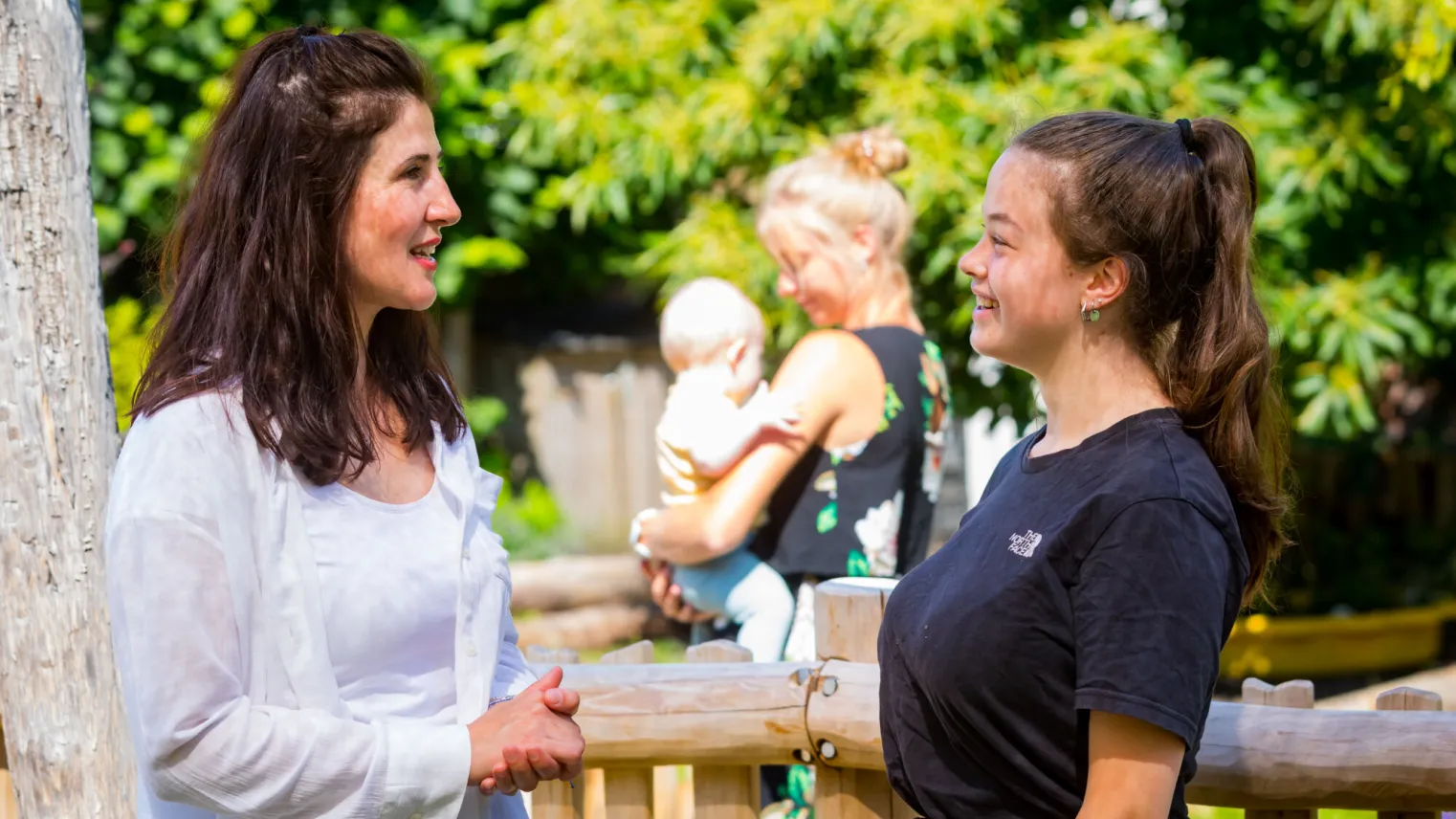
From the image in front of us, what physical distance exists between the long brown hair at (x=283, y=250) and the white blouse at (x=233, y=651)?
5 centimetres

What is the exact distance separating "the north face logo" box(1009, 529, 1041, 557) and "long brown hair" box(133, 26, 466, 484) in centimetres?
74

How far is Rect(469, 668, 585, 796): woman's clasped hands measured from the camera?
1485 mm

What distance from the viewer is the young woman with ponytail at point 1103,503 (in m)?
1.38

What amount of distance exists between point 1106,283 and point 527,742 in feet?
2.70

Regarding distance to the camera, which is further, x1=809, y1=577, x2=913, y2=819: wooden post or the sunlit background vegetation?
the sunlit background vegetation

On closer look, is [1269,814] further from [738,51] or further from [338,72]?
[738,51]

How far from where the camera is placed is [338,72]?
1562 millimetres

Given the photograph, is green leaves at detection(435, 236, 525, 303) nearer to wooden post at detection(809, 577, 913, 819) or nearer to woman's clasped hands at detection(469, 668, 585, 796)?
wooden post at detection(809, 577, 913, 819)

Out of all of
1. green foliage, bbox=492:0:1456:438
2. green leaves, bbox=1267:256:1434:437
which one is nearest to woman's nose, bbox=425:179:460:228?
green foliage, bbox=492:0:1456:438

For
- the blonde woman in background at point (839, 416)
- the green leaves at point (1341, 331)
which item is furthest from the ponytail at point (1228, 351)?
the green leaves at point (1341, 331)

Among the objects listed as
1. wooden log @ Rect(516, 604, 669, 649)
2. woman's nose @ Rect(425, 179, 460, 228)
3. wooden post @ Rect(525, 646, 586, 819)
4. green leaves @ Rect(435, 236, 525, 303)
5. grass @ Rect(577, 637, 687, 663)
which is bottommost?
grass @ Rect(577, 637, 687, 663)

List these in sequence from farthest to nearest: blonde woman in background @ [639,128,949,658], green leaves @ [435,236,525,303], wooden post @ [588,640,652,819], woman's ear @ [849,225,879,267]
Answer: green leaves @ [435,236,525,303] → woman's ear @ [849,225,879,267] → blonde woman in background @ [639,128,949,658] → wooden post @ [588,640,652,819]

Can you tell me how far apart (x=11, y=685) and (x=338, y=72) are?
114 centimetres

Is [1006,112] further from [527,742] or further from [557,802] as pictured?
[527,742]
